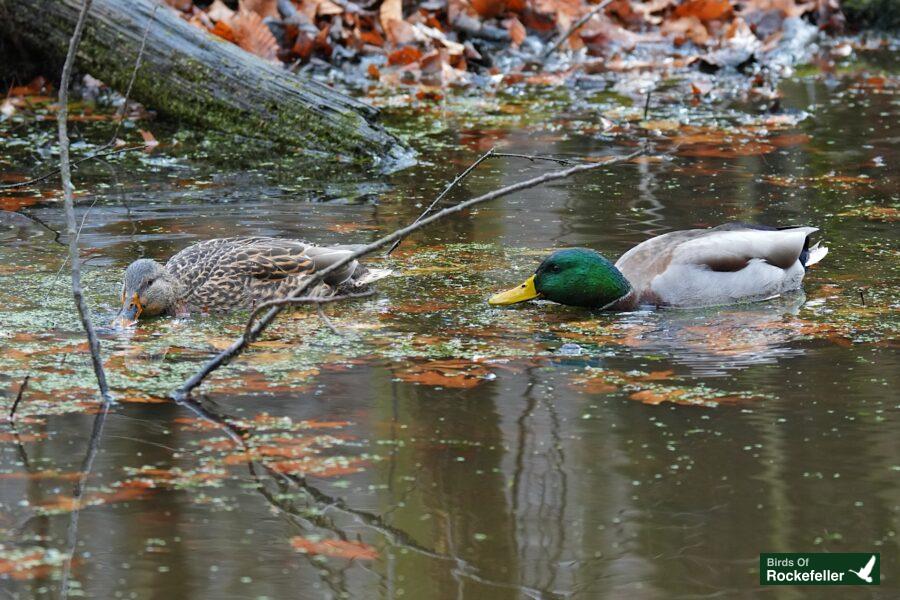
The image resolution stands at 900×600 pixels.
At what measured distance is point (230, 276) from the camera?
6.35 m

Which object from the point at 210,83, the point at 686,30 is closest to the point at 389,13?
the point at 686,30

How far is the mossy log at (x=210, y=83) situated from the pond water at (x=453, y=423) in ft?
4.30

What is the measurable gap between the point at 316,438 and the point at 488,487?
0.68 meters

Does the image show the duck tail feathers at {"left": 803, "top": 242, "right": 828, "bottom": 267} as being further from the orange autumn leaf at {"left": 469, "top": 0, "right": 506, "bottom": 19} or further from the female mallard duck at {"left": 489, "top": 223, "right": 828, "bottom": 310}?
the orange autumn leaf at {"left": 469, "top": 0, "right": 506, "bottom": 19}

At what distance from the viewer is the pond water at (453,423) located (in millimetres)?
3588

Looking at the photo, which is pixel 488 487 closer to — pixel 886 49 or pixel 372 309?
pixel 372 309

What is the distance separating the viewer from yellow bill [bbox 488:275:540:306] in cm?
636

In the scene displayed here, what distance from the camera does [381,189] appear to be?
8.92 meters

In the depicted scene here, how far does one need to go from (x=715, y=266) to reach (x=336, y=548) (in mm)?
3467

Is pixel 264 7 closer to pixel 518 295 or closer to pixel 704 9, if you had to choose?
pixel 704 9

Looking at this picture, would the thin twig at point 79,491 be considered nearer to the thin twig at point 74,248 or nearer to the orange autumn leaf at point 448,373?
the thin twig at point 74,248

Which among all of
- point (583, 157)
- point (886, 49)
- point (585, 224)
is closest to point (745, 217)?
point (585, 224)

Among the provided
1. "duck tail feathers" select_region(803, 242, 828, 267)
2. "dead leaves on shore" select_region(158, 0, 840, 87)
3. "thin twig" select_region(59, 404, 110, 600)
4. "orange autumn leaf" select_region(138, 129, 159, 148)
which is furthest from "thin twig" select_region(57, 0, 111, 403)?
"dead leaves on shore" select_region(158, 0, 840, 87)

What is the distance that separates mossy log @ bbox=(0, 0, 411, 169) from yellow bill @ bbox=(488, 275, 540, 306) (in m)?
3.43
